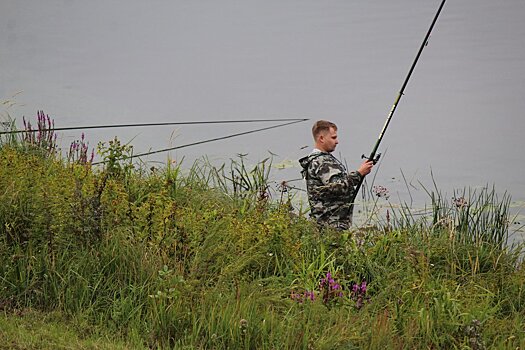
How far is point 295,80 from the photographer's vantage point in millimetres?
16234

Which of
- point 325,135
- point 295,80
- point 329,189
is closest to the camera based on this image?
point 329,189

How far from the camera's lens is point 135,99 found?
598 inches

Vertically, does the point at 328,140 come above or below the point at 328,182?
above

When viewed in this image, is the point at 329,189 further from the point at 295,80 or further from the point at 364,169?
the point at 295,80

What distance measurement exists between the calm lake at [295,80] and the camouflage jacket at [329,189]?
2558 mm

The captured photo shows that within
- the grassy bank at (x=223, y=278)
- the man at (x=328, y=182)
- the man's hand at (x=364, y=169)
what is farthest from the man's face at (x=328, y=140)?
the grassy bank at (x=223, y=278)

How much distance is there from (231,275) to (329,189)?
1592 millimetres

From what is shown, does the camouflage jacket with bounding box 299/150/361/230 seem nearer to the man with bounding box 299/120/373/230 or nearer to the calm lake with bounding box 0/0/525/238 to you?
the man with bounding box 299/120/373/230

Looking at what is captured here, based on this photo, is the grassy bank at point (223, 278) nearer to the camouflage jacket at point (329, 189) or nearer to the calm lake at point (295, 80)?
the camouflage jacket at point (329, 189)

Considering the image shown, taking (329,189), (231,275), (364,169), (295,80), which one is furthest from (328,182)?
(295,80)

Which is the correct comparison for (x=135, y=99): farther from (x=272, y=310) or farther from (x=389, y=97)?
(x=272, y=310)

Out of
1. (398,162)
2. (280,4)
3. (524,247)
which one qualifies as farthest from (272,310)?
(280,4)

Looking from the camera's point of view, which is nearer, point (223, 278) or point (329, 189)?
point (223, 278)

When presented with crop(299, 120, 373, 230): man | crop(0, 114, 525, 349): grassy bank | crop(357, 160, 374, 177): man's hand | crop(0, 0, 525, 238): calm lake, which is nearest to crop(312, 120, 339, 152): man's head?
crop(299, 120, 373, 230): man
